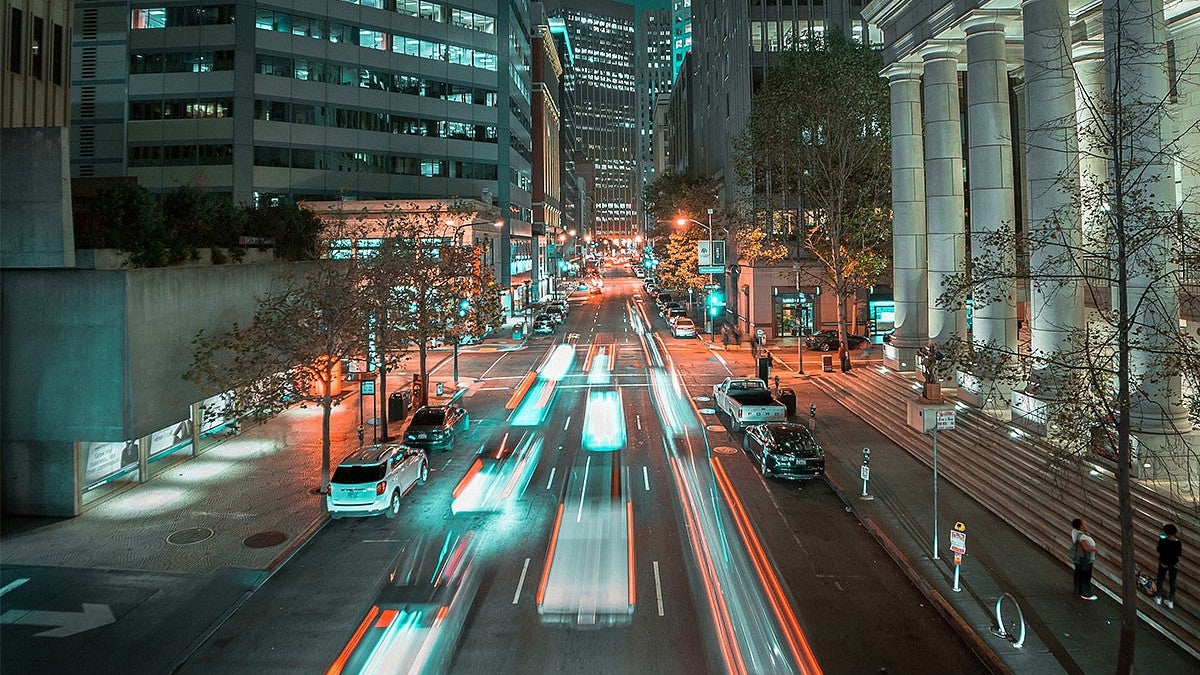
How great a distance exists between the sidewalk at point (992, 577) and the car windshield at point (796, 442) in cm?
105

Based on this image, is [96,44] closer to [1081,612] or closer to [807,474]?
[807,474]

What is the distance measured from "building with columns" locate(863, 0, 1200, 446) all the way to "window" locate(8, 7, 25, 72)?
71.0 feet

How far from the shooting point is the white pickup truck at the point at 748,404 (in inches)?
→ 1059

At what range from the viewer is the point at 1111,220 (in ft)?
32.0

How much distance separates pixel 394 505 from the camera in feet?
61.1

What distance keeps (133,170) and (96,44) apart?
16743mm

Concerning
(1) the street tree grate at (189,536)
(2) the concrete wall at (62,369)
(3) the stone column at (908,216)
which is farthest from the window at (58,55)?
(3) the stone column at (908,216)

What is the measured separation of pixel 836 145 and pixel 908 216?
405 inches

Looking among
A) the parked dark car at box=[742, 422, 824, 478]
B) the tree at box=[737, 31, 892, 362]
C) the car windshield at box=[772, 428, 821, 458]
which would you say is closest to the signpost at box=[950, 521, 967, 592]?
the parked dark car at box=[742, 422, 824, 478]

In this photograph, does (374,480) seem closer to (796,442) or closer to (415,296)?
(415,296)

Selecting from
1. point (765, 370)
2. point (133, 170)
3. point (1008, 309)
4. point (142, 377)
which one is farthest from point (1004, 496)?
point (133, 170)

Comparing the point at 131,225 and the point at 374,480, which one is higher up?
the point at 131,225

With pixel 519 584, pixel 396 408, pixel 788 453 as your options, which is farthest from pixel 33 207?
pixel 788 453

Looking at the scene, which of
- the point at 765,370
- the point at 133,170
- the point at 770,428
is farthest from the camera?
the point at 133,170
